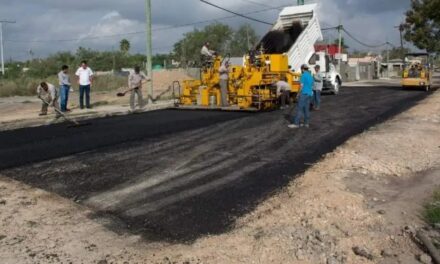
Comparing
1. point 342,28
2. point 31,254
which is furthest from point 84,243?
point 342,28

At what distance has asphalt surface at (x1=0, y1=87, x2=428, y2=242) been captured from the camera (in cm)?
696

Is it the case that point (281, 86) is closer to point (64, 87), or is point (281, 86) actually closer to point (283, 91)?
point (283, 91)

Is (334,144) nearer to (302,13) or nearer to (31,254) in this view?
(31,254)

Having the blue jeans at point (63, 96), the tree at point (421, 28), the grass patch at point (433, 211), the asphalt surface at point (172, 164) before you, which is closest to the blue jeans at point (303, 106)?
the asphalt surface at point (172, 164)

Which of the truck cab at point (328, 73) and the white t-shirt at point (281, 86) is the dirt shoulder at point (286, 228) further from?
the truck cab at point (328, 73)

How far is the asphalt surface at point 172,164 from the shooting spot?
6.96m

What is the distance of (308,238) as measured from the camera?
19.2 feet

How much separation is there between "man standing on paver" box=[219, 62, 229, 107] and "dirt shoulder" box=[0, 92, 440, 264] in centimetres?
1016

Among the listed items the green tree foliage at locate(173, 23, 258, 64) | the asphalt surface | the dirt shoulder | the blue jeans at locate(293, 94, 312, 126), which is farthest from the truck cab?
the green tree foliage at locate(173, 23, 258, 64)

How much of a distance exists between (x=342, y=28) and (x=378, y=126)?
47.2 metres

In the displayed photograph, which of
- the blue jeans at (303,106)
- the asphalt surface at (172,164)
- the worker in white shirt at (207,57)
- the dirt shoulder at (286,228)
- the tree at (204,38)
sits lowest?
the dirt shoulder at (286,228)

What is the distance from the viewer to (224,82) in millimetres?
19000

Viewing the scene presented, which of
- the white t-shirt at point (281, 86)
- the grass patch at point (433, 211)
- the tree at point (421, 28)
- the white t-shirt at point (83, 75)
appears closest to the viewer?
the grass patch at point (433, 211)

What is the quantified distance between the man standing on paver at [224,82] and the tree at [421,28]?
25.0 metres
